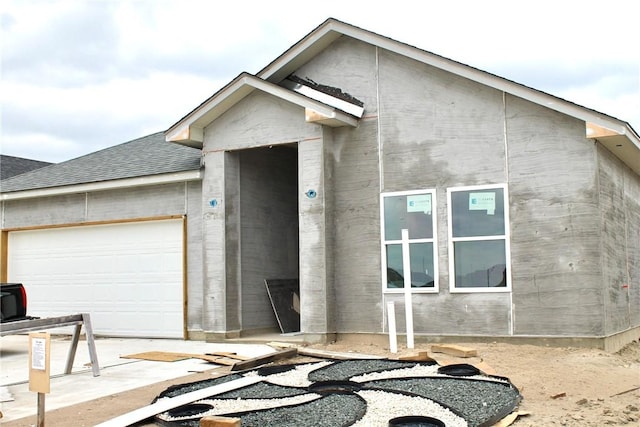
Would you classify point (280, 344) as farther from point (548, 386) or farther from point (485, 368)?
point (548, 386)

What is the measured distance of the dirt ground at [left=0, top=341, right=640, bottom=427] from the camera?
22.8 ft

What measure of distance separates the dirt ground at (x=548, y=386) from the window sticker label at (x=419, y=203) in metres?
2.40

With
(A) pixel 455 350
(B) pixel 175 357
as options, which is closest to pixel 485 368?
(A) pixel 455 350

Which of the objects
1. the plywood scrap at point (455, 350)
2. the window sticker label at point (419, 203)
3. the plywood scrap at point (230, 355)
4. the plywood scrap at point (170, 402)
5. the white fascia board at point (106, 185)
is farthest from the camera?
the white fascia board at point (106, 185)

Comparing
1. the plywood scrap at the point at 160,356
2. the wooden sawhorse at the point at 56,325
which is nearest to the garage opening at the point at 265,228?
the plywood scrap at the point at 160,356

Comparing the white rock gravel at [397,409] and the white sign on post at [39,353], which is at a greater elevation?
the white sign on post at [39,353]

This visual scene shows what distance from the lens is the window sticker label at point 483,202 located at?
1136 cm

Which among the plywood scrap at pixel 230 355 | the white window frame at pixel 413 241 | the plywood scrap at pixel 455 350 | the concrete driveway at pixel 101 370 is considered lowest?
the concrete driveway at pixel 101 370

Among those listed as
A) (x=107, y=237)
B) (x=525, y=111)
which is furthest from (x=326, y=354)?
(x=107, y=237)

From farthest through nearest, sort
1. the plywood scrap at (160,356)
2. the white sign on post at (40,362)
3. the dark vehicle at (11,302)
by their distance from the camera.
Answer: the dark vehicle at (11,302), the plywood scrap at (160,356), the white sign on post at (40,362)

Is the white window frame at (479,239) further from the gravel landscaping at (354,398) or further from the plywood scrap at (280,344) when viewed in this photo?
the plywood scrap at (280,344)

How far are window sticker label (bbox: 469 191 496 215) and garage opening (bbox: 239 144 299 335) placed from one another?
12.4ft

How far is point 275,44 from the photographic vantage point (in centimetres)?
1683

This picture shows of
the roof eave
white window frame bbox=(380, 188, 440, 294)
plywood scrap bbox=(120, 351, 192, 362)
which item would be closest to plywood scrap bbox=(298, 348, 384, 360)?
white window frame bbox=(380, 188, 440, 294)
